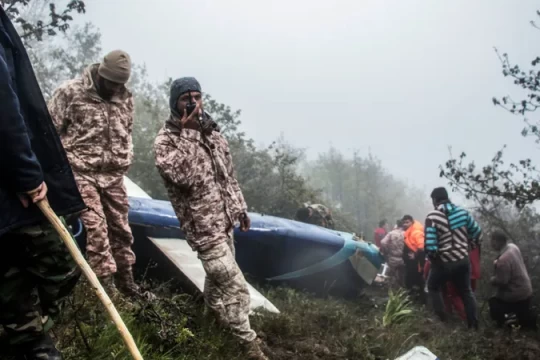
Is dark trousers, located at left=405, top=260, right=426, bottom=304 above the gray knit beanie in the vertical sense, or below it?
below

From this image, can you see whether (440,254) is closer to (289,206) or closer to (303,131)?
(289,206)

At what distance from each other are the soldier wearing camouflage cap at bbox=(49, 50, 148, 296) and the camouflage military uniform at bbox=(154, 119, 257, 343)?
0.56 m

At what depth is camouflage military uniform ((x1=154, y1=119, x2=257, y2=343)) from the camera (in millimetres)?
3473

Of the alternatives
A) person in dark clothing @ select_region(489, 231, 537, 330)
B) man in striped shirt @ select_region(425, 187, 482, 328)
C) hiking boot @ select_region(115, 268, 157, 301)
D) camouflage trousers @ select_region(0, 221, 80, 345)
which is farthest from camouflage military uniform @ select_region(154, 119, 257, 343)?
person in dark clothing @ select_region(489, 231, 537, 330)

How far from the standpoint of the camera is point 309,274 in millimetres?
7160

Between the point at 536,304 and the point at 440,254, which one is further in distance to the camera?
the point at 536,304

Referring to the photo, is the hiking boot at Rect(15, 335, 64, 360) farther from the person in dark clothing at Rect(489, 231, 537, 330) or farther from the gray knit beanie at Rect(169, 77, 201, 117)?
the person in dark clothing at Rect(489, 231, 537, 330)

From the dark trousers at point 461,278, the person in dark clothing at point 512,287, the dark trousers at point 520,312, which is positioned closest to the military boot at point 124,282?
the dark trousers at point 461,278

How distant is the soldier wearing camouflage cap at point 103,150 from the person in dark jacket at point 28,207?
4.54 feet

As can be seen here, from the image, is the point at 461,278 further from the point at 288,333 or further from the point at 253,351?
the point at 253,351

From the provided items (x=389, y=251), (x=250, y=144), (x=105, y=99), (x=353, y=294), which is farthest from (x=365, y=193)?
(x=105, y=99)

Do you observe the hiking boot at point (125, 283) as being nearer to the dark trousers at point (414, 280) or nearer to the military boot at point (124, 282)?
the military boot at point (124, 282)

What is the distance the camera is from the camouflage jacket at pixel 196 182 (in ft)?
11.5

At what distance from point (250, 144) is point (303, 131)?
485 feet
